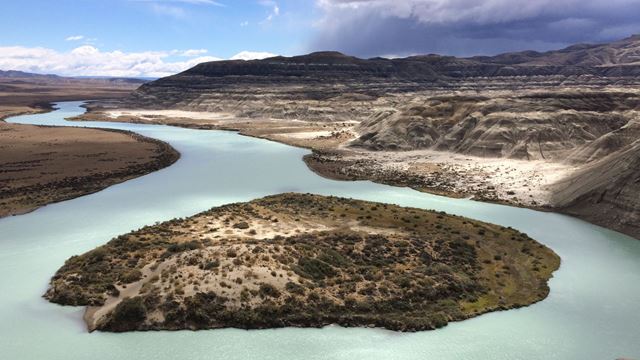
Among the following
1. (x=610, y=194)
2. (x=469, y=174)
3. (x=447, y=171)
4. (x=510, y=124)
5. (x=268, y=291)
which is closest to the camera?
(x=268, y=291)

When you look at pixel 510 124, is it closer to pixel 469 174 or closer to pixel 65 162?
pixel 469 174

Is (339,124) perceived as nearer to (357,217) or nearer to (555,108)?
(555,108)

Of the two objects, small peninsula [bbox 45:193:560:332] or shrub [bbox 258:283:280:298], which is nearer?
small peninsula [bbox 45:193:560:332]

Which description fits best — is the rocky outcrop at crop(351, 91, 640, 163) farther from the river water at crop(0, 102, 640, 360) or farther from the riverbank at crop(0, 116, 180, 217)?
the riverbank at crop(0, 116, 180, 217)

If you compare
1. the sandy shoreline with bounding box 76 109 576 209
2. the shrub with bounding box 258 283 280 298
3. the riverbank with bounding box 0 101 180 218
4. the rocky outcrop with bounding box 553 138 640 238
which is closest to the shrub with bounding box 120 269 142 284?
the shrub with bounding box 258 283 280 298

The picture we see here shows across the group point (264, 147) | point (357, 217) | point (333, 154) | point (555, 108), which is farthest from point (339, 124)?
point (357, 217)

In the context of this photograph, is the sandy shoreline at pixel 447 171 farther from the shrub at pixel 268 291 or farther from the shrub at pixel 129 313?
the shrub at pixel 129 313

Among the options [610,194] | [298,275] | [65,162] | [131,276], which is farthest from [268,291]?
[65,162]
